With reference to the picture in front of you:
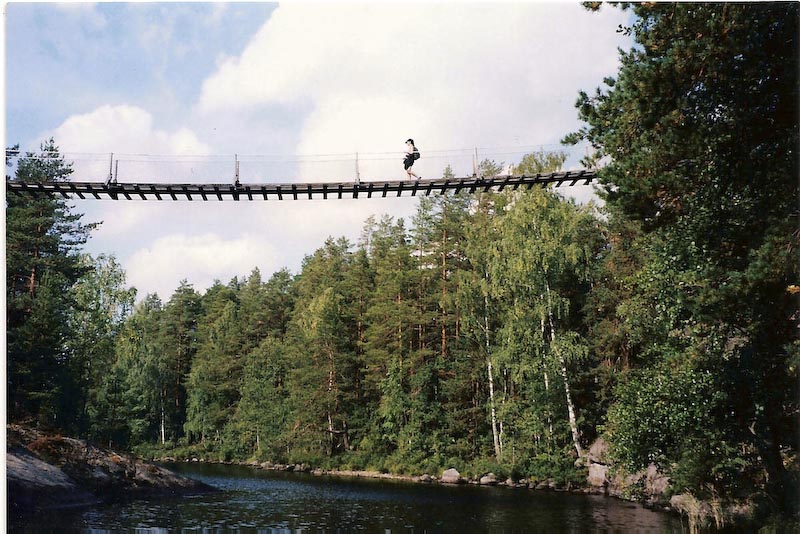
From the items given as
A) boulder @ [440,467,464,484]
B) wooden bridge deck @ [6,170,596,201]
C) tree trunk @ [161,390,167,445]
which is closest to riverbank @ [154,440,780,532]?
boulder @ [440,467,464,484]

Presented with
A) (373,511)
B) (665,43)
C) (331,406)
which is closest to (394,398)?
(331,406)

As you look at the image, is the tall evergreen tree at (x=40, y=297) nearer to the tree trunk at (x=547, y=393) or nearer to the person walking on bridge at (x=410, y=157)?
the person walking on bridge at (x=410, y=157)

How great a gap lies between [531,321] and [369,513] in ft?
33.8

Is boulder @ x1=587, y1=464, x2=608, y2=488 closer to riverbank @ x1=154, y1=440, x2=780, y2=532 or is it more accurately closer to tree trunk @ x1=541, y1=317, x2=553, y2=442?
riverbank @ x1=154, y1=440, x2=780, y2=532

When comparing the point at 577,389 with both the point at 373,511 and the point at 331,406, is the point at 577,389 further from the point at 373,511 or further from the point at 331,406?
the point at 331,406

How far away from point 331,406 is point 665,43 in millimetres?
29335

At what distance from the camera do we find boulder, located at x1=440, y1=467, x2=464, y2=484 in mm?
27109

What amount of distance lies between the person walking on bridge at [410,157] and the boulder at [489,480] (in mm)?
15381

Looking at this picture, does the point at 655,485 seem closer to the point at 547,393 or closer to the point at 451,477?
the point at 547,393

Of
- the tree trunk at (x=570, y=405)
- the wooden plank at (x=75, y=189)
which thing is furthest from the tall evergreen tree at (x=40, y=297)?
the tree trunk at (x=570, y=405)

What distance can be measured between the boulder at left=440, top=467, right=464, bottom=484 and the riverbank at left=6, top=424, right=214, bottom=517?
947cm

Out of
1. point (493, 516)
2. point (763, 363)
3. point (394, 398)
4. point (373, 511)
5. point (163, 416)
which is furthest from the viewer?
point (163, 416)

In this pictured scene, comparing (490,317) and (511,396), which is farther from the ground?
(490,317)

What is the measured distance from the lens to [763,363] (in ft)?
36.9
